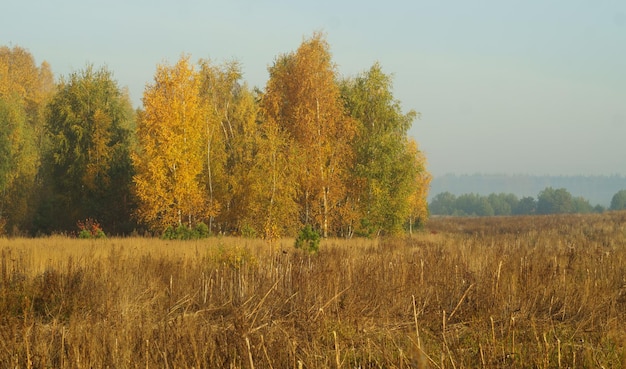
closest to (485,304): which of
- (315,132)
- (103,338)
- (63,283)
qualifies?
(103,338)

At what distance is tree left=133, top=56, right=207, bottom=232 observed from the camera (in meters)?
25.3

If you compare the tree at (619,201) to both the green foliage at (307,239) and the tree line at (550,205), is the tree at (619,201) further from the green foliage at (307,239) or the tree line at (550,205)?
the green foliage at (307,239)

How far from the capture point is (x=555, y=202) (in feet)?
469

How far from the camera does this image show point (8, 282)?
26.5 feet

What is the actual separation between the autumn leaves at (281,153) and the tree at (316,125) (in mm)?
53

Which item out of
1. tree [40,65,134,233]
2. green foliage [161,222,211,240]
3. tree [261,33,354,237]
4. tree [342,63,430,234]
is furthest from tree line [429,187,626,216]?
green foliage [161,222,211,240]

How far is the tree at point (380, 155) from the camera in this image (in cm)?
2830

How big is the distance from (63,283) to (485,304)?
5.92m

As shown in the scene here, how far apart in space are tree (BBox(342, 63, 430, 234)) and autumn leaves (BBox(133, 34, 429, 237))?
0.05m

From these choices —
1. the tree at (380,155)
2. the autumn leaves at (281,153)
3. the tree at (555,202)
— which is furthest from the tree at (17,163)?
the tree at (555,202)

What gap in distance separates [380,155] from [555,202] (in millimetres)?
128545

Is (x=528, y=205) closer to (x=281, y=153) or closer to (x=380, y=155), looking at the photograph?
(x=380, y=155)

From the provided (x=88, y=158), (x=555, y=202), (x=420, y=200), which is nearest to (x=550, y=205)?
(x=555, y=202)

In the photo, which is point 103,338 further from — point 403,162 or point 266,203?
point 403,162
